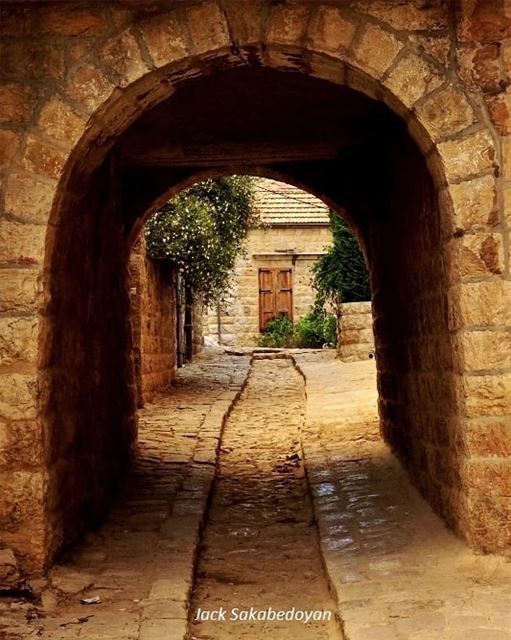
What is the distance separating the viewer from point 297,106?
6.05m

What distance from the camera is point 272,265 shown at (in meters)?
22.6

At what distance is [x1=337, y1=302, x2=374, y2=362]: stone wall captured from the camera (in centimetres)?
1412

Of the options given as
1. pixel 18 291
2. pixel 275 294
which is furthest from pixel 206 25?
pixel 275 294

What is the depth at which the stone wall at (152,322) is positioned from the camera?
9898 millimetres

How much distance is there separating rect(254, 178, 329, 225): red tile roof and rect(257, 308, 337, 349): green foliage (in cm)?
311

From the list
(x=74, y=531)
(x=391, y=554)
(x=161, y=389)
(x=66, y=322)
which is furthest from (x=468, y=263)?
(x=161, y=389)

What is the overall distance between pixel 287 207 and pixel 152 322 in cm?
1257

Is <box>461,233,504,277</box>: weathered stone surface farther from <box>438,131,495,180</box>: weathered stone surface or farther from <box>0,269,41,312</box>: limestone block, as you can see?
<box>0,269,41,312</box>: limestone block

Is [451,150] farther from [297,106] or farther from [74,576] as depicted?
[74,576]

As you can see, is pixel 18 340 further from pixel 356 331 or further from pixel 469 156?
pixel 356 331

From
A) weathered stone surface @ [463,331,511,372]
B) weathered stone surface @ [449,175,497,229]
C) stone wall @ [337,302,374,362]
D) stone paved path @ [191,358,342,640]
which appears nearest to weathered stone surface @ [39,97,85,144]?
weathered stone surface @ [449,175,497,229]

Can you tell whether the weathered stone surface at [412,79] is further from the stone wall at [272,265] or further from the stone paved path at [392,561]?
the stone wall at [272,265]

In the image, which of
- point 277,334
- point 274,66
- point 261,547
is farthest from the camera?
point 277,334

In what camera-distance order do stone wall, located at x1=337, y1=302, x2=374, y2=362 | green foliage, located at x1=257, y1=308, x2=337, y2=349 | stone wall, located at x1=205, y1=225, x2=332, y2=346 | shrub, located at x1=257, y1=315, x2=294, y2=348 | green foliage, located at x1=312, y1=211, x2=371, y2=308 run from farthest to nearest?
stone wall, located at x1=205, y1=225, x2=332, y2=346 → shrub, located at x1=257, y1=315, x2=294, y2=348 → green foliage, located at x1=257, y1=308, x2=337, y2=349 → green foliage, located at x1=312, y1=211, x2=371, y2=308 → stone wall, located at x1=337, y1=302, x2=374, y2=362
